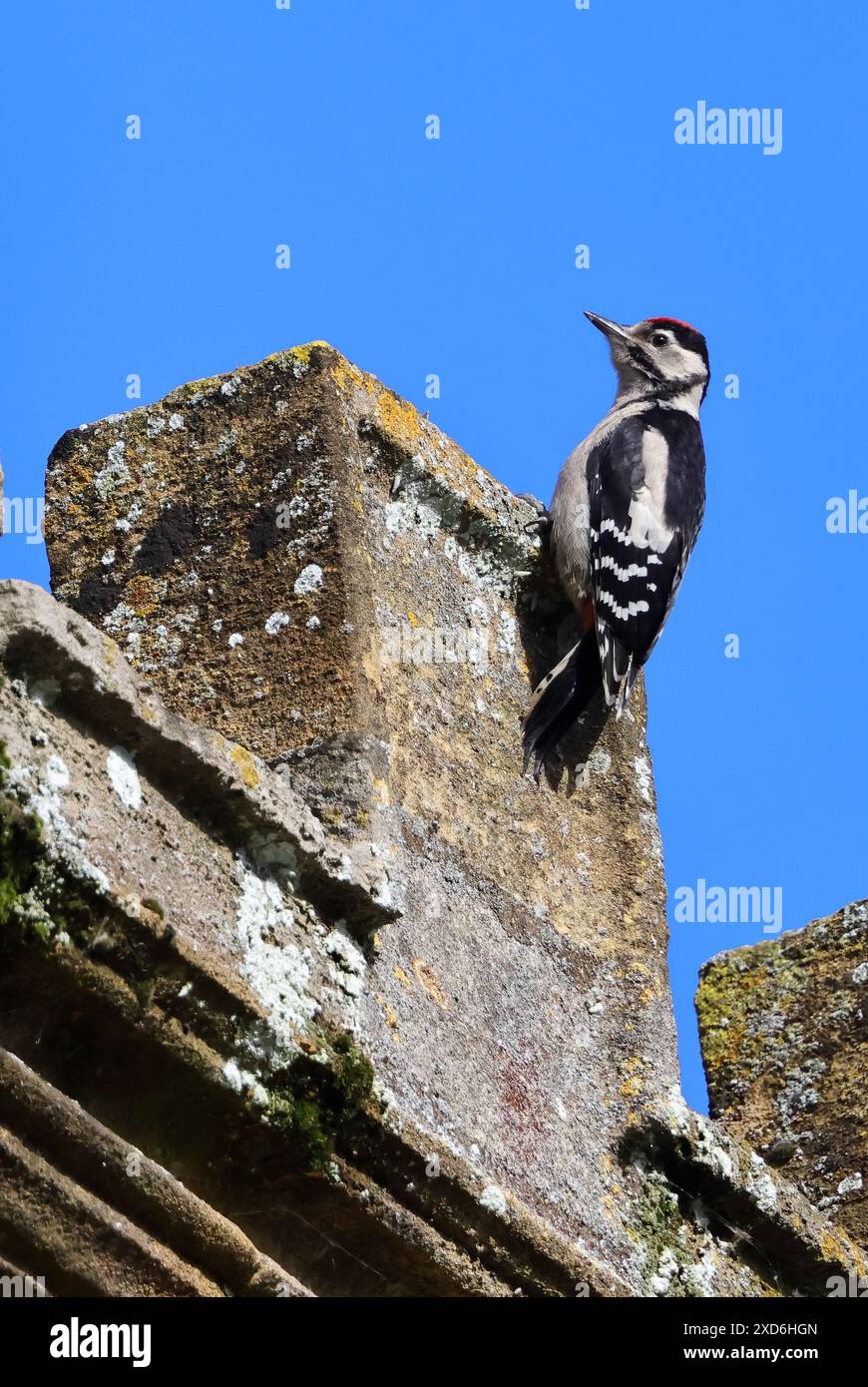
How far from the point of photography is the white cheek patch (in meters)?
5.37

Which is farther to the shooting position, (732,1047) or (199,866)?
(732,1047)

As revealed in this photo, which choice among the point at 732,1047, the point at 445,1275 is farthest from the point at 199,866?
the point at 732,1047

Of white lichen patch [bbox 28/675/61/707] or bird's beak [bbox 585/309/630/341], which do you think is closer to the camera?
white lichen patch [bbox 28/675/61/707]

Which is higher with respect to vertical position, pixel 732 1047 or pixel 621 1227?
pixel 732 1047

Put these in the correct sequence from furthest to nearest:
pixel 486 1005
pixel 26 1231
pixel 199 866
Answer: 1. pixel 486 1005
2. pixel 199 866
3. pixel 26 1231

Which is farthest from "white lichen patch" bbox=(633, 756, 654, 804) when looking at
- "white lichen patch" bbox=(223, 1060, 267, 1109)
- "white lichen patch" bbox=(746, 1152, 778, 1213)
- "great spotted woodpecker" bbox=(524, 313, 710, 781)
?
"white lichen patch" bbox=(223, 1060, 267, 1109)

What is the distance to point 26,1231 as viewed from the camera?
249 centimetres

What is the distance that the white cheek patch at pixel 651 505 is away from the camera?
5.37 meters

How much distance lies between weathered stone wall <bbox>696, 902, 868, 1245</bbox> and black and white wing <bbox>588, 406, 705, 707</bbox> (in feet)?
3.15

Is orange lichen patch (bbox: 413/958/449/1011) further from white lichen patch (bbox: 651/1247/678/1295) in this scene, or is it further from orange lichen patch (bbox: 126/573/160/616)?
orange lichen patch (bbox: 126/573/160/616)

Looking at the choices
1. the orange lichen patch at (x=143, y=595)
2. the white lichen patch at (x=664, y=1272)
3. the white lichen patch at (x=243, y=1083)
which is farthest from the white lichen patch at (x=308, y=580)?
the white lichen patch at (x=664, y=1272)

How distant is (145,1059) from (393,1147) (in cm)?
47

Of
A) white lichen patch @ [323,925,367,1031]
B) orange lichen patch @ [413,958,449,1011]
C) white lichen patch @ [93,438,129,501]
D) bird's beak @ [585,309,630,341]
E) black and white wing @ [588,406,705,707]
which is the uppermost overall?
bird's beak @ [585,309,630,341]
